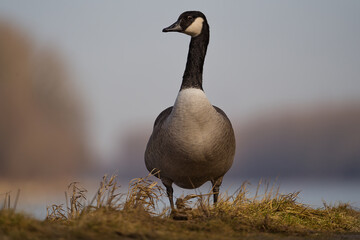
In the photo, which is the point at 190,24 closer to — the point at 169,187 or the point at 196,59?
the point at 196,59

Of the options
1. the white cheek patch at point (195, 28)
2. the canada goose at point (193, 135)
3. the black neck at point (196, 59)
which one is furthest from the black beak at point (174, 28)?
the black neck at point (196, 59)

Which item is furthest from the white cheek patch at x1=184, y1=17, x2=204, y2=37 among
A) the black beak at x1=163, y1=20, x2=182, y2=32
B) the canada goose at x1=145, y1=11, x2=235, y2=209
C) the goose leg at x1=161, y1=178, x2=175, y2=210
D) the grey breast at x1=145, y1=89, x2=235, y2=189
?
the goose leg at x1=161, y1=178, x2=175, y2=210

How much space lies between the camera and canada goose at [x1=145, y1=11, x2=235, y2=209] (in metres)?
7.70

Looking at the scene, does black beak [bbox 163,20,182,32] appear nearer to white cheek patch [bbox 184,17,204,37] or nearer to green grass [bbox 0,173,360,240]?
white cheek patch [bbox 184,17,204,37]

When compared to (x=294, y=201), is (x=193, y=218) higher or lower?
lower

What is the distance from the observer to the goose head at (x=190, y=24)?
862 centimetres

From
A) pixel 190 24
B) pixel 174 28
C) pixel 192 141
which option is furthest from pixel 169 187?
pixel 190 24

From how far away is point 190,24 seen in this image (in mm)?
8672

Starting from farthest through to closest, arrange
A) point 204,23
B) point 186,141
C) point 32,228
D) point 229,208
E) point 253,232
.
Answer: point 204,23
point 186,141
point 229,208
point 253,232
point 32,228

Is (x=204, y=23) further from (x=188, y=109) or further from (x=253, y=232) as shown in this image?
(x=253, y=232)

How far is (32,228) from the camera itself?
448 cm

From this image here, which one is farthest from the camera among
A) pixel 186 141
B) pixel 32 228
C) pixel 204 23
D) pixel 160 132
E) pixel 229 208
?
pixel 204 23

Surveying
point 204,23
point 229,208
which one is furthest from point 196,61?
point 229,208

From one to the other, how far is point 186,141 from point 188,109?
1.90 feet
